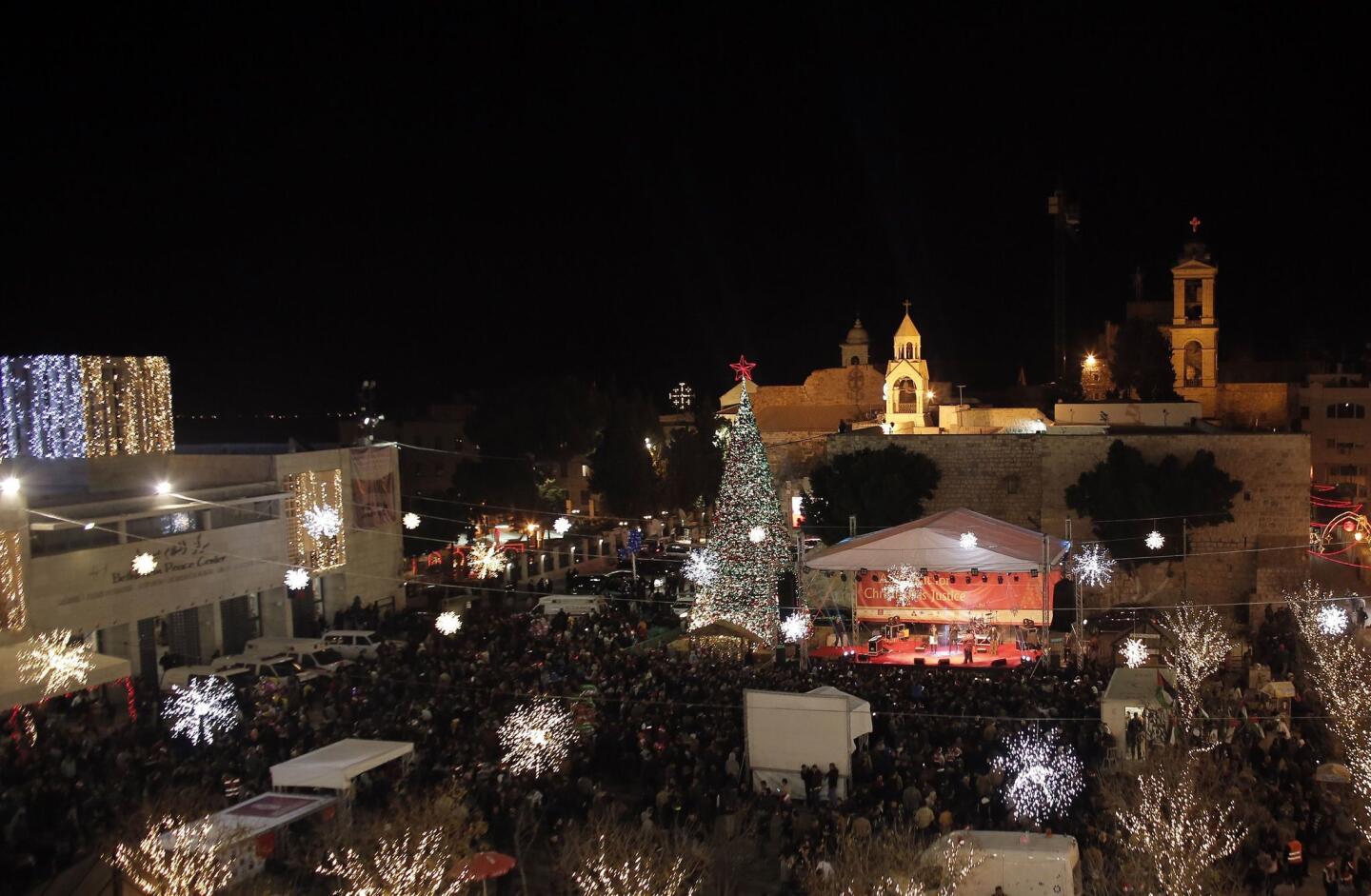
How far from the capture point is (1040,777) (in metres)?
11.5

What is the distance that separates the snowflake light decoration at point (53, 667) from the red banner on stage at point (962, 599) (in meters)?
11.6

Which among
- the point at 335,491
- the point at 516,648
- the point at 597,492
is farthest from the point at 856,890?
the point at 597,492

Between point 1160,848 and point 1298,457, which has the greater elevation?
point 1298,457

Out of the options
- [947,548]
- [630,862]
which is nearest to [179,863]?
[630,862]

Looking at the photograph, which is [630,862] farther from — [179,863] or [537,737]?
[537,737]

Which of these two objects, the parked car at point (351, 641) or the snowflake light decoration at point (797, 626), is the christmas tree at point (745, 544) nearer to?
the snowflake light decoration at point (797, 626)

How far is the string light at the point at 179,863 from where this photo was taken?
891 cm

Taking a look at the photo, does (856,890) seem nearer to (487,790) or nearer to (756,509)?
(487,790)


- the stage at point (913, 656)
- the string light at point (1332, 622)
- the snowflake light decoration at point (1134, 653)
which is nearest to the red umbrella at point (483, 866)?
the stage at point (913, 656)

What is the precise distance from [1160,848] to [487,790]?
6.11m

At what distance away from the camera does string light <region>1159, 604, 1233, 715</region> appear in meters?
14.6

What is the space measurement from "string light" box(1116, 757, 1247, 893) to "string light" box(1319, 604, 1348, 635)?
23.9 ft

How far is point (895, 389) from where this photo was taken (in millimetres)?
36219

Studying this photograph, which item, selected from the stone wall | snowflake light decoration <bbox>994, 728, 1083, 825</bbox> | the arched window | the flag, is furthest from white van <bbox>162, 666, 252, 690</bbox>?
the arched window
